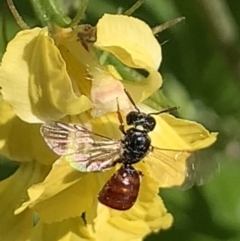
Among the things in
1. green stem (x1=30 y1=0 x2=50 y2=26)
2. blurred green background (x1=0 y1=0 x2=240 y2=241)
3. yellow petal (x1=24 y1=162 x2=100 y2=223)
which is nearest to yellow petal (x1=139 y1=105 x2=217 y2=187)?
yellow petal (x1=24 y1=162 x2=100 y2=223)

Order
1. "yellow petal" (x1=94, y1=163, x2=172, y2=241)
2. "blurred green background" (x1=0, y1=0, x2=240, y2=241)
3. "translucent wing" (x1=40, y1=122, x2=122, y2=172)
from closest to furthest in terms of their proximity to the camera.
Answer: "translucent wing" (x1=40, y1=122, x2=122, y2=172) → "yellow petal" (x1=94, y1=163, x2=172, y2=241) → "blurred green background" (x1=0, y1=0, x2=240, y2=241)

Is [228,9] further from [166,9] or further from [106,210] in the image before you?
[106,210]

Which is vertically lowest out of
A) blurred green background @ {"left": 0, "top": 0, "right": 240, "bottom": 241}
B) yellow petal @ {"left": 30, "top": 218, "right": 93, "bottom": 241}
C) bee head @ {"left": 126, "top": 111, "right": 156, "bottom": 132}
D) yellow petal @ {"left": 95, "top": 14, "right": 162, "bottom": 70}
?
blurred green background @ {"left": 0, "top": 0, "right": 240, "bottom": 241}

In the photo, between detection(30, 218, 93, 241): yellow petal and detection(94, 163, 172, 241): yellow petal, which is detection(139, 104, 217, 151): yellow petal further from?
detection(30, 218, 93, 241): yellow petal

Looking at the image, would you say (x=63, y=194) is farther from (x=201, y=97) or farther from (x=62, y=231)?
(x=201, y=97)

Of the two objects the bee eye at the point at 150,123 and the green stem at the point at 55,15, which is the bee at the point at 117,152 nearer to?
the bee eye at the point at 150,123

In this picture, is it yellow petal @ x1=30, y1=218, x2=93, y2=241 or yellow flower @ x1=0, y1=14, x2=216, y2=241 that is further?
yellow petal @ x1=30, y1=218, x2=93, y2=241

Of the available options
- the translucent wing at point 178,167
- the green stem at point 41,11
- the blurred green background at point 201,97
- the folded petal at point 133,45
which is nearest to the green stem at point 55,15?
the green stem at point 41,11

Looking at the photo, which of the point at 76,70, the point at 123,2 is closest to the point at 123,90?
the point at 76,70

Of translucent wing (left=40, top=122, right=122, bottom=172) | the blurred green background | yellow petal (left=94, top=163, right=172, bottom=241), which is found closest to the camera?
translucent wing (left=40, top=122, right=122, bottom=172)
